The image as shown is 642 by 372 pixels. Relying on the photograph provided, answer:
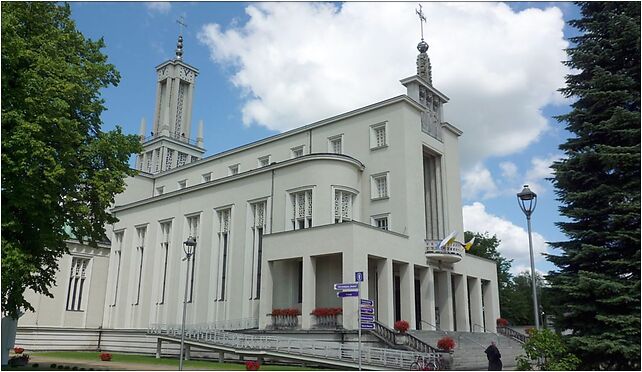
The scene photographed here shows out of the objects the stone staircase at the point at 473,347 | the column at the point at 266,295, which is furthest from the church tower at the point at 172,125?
the stone staircase at the point at 473,347

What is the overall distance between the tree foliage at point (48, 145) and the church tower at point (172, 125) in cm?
3474

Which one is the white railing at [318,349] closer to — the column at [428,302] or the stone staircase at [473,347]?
the stone staircase at [473,347]

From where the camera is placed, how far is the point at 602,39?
63.6 ft

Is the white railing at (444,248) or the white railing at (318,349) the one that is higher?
the white railing at (444,248)

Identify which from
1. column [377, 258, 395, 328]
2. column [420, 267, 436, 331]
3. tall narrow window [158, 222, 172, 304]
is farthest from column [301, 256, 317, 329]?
tall narrow window [158, 222, 172, 304]

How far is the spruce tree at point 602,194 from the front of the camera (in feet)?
55.3

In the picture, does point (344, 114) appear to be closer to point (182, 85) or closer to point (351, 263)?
point (351, 263)

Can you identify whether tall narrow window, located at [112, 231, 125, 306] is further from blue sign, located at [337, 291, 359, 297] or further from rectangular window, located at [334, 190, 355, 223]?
blue sign, located at [337, 291, 359, 297]

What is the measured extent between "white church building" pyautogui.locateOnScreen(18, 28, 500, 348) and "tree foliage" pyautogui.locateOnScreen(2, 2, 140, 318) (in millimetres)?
12808

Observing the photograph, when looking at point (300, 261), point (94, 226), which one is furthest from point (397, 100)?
point (94, 226)


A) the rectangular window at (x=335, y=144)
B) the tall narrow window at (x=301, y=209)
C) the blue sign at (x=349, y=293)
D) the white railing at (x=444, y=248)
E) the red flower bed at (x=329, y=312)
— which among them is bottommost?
the red flower bed at (x=329, y=312)

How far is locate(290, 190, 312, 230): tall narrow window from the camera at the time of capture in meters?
33.9

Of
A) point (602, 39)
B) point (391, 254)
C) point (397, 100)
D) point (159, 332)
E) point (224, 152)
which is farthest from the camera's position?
point (224, 152)

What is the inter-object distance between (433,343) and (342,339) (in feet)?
17.1
